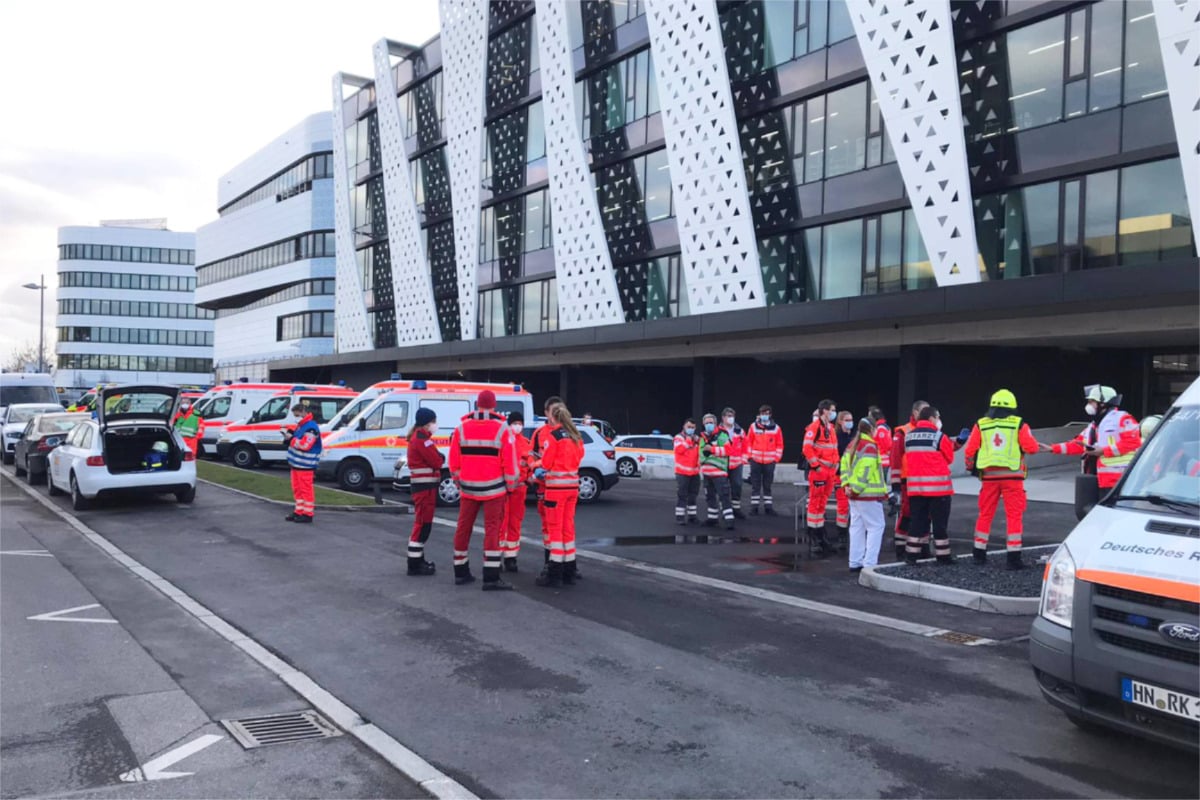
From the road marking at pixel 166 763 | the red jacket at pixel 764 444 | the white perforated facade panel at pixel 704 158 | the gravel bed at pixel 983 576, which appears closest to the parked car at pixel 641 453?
the white perforated facade panel at pixel 704 158

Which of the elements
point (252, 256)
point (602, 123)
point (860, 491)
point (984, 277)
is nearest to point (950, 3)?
point (984, 277)

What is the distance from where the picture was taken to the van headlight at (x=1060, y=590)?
16.3ft

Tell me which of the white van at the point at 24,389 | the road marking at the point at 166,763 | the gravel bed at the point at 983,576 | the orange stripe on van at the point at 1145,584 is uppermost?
the white van at the point at 24,389

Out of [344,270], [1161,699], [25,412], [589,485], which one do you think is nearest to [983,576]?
[1161,699]

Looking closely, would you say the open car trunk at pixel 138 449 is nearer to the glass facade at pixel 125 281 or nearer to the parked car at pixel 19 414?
the parked car at pixel 19 414

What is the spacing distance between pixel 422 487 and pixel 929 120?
1871cm

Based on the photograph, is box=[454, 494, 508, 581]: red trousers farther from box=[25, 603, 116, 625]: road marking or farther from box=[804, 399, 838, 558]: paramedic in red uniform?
box=[804, 399, 838, 558]: paramedic in red uniform

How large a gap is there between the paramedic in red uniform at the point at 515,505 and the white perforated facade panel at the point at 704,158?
Answer: 65.1ft

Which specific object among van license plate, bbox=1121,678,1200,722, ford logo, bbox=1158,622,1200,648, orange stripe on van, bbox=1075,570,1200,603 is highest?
orange stripe on van, bbox=1075,570,1200,603

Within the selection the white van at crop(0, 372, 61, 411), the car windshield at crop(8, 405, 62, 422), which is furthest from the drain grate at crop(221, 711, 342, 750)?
the white van at crop(0, 372, 61, 411)

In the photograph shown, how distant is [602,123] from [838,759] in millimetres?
33779

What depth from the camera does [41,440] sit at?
19844 mm

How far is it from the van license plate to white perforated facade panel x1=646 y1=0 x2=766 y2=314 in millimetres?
25247

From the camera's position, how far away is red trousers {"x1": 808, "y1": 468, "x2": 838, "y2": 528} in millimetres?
12406
